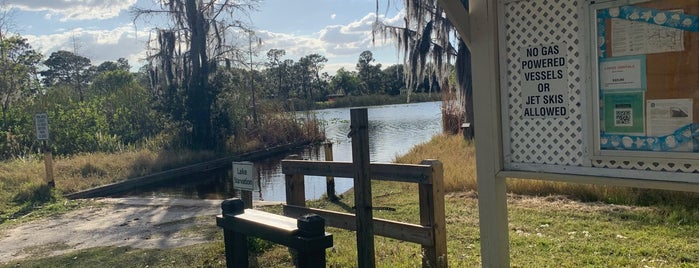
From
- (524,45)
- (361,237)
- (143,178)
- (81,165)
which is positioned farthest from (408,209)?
(81,165)

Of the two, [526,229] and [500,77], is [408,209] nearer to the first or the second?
[526,229]

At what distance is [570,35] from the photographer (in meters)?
3.04

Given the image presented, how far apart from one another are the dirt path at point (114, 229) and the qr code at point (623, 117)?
5.13 meters

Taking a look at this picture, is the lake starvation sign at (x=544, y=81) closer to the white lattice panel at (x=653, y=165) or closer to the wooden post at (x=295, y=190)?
the white lattice panel at (x=653, y=165)

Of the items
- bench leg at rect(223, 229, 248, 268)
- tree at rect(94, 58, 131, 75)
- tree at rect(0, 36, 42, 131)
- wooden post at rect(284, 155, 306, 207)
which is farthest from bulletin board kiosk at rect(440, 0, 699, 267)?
tree at rect(94, 58, 131, 75)

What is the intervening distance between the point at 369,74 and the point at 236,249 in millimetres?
81562

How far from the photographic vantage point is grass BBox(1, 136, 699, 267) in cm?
476

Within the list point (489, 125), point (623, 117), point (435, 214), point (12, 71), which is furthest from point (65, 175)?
point (623, 117)

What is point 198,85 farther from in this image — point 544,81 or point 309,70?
point 309,70

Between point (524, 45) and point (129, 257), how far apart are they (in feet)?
16.3

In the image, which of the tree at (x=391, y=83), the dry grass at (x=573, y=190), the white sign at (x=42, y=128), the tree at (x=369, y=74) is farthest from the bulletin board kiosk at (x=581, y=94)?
the tree at (x=369, y=74)

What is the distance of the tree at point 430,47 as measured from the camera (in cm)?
1670

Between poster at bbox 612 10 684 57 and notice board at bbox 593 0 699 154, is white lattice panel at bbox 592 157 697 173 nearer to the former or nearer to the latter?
notice board at bbox 593 0 699 154

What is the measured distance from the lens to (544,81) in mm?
3174
